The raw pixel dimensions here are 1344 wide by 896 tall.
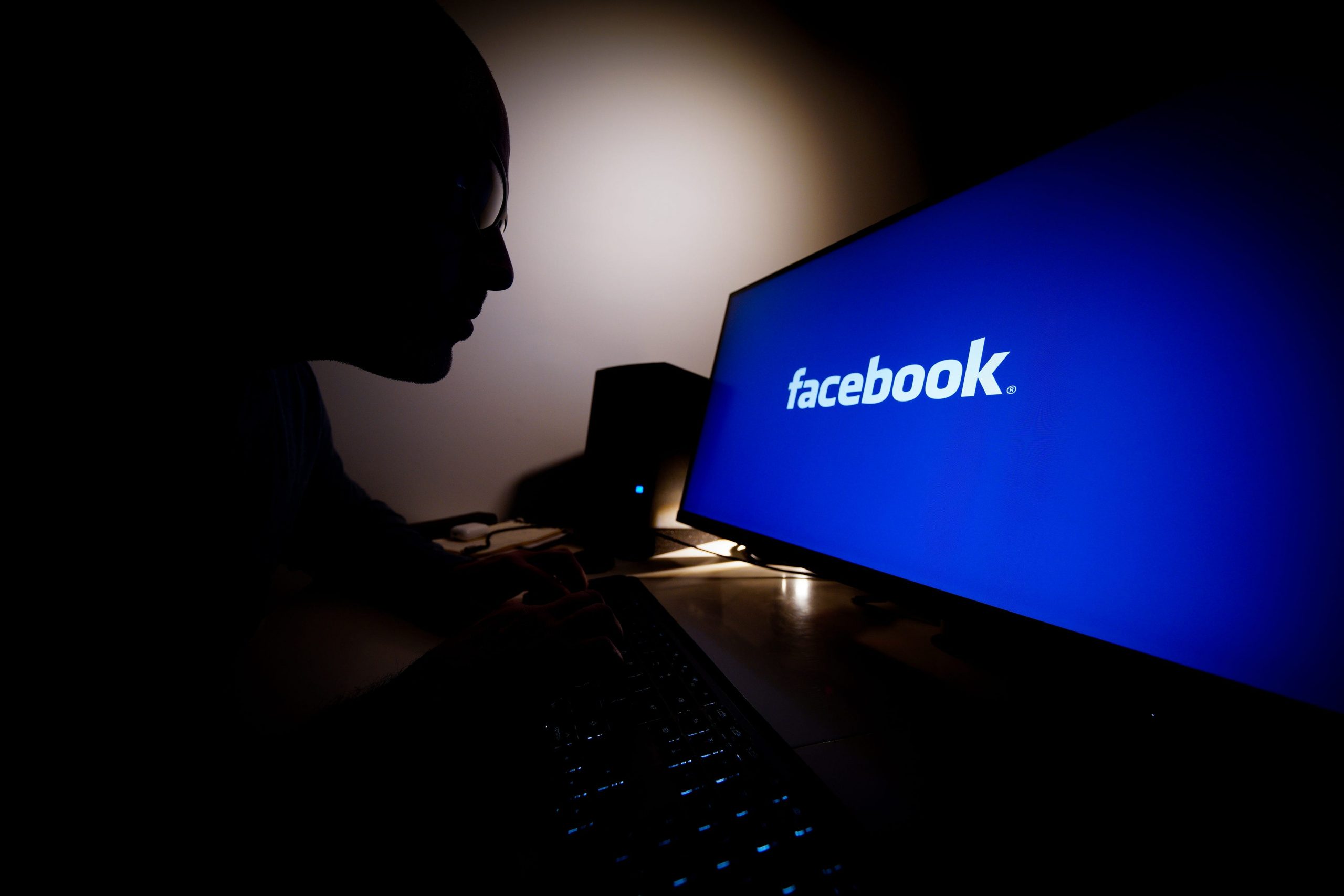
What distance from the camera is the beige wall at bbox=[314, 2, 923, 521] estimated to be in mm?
1078

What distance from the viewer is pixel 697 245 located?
1.27 meters

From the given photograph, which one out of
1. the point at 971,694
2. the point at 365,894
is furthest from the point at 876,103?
the point at 365,894

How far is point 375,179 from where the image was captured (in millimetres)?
513

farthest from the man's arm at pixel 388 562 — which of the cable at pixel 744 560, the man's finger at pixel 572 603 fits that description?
the cable at pixel 744 560

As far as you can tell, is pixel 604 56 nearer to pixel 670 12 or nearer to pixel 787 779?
pixel 670 12

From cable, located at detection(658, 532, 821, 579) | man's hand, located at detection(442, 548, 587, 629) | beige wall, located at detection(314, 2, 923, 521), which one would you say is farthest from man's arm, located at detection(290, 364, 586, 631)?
cable, located at detection(658, 532, 821, 579)

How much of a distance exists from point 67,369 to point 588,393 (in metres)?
0.89

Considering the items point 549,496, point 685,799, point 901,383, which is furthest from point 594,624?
point 549,496

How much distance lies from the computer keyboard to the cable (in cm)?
39

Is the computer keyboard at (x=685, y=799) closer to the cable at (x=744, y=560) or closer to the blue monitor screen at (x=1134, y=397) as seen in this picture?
the blue monitor screen at (x=1134, y=397)

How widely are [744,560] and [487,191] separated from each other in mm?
758

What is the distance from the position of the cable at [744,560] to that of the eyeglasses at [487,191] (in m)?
0.66

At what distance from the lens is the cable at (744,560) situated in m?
0.79

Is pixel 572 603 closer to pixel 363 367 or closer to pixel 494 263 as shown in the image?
pixel 363 367
